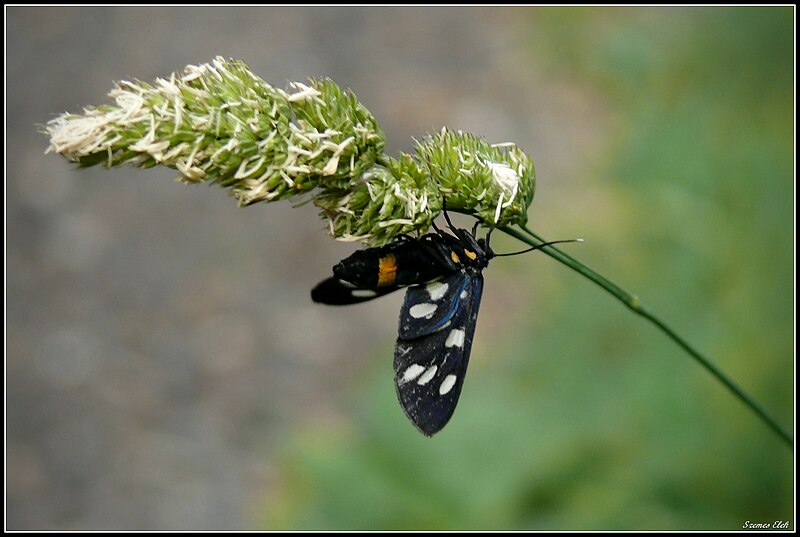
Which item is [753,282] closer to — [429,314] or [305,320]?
[429,314]

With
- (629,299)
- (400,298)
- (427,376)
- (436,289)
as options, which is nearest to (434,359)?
(427,376)

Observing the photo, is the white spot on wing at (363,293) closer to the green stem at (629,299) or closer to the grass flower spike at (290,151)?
the grass flower spike at (290,151)

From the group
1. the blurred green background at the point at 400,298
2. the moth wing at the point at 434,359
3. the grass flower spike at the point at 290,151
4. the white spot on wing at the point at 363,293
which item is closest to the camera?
the grass flower spike at the point at 290,151

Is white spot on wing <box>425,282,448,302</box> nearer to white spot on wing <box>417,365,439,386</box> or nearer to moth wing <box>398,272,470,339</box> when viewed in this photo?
moth wing <box>398,272,470,339</box>

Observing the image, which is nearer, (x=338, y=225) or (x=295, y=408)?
(x=338, y=225)

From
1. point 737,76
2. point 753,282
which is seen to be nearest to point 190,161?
point 753,282

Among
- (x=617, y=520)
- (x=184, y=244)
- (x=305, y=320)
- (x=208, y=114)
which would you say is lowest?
(x=617, y=520)

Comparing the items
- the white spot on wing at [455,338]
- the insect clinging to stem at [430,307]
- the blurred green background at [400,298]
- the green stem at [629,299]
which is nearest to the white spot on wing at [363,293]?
the insect clinging to stem at [430,307]

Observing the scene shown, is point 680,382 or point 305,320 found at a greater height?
point 305,320
